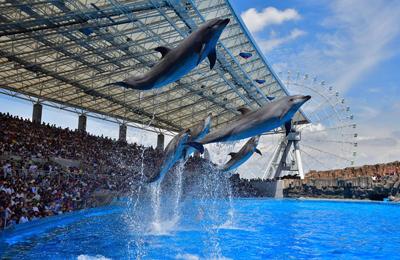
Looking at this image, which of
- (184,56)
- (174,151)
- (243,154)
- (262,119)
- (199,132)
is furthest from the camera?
(243,154)

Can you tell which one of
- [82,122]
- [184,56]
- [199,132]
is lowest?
[199,132]

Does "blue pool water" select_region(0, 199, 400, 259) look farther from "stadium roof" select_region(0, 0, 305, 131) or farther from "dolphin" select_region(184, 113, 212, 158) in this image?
"stadium roof" select_region(0, 0, 305, 131)

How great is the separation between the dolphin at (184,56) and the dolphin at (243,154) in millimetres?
2811

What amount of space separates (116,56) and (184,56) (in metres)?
16.8

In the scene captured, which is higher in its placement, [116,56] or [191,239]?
[116,56]

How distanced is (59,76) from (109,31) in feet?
23.1

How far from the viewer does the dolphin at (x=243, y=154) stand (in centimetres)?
697

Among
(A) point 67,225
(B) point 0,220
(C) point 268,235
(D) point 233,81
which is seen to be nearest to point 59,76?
(D) point 233,81

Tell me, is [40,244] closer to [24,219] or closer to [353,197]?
[24,219]

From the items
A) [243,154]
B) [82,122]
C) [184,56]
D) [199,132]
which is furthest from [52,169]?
[82,122]

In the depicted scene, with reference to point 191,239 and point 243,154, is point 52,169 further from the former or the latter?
point 243,154

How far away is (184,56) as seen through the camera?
421 centimetres

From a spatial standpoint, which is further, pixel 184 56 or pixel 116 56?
pixel 116 56

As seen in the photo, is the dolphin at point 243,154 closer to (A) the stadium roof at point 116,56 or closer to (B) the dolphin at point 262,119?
(B) the dolphin at point 262,119
